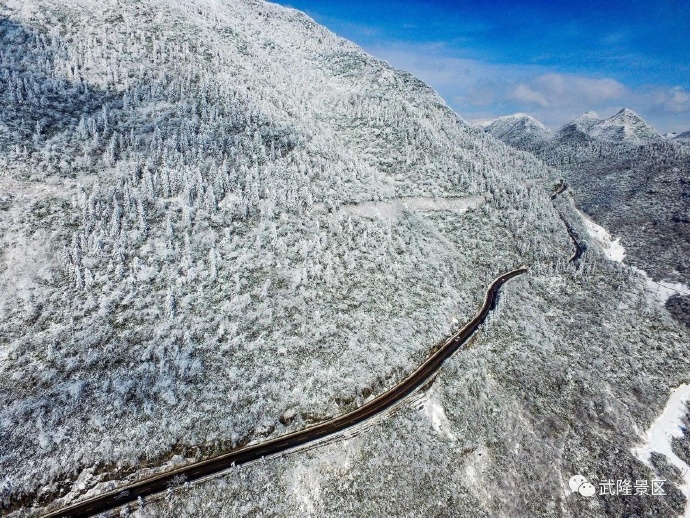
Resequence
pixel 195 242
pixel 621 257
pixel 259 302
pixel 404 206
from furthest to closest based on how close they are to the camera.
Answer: pixel 621 257
pixel 404 206
pixel 195 242
pixel 259 302

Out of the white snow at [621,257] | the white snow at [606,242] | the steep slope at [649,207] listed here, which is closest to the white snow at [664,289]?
the white snow at [621,257]

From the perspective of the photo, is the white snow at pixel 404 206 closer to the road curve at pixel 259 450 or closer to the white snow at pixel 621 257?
the road curve at pixel 259 450

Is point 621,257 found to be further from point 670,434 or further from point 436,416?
point 436,416

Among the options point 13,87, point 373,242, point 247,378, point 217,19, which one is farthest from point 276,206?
point 217,19

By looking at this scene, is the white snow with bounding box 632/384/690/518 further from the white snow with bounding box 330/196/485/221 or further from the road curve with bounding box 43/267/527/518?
the white snow with bounding box 330/196/485/221

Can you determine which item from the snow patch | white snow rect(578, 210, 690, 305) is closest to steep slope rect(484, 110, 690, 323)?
white snow rect(578, 210, 690, 305)

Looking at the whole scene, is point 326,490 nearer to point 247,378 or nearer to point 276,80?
point 247,378

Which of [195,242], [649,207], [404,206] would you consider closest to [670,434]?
[404,206]
